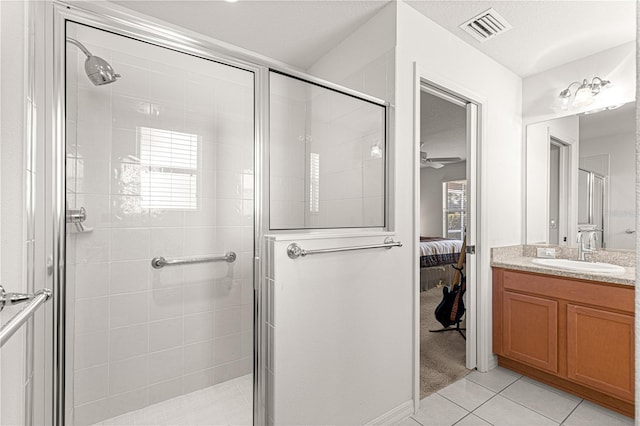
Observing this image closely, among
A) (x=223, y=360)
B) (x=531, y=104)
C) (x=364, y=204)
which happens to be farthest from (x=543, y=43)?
(x=223, y=360)

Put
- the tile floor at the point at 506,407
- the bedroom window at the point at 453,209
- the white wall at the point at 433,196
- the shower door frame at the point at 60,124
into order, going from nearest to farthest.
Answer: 1. the shower door frame at the point at 60,124
2. the tile floor at the point at 506,407
3. the bedroom window at the point at 453,209
4. the white wall at the point at 433,196

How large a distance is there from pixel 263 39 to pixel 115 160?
1.37 metres

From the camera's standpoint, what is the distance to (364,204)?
68.9 inches

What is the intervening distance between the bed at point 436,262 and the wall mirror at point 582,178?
2.07 meters

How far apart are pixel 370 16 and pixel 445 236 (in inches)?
222

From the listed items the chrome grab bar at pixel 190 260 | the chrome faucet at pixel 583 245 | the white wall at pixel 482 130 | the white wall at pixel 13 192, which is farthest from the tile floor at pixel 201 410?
the chrome faucet at pixel 583 245

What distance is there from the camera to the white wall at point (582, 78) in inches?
84.0

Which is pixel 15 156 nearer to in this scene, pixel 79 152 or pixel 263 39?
pixel 79 152

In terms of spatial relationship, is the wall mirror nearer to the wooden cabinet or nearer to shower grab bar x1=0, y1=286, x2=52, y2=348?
the wooden cabinet

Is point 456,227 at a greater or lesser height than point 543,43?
lesser

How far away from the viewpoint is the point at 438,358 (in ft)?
8.33

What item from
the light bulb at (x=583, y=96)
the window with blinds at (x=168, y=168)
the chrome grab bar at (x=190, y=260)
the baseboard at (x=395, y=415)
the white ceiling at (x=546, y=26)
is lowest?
the baseboard at (x=395, y=415)

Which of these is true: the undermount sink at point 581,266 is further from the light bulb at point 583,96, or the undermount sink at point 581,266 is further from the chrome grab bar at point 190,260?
the chrome grab bar at point 190,260

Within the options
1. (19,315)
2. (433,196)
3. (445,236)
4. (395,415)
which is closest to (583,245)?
(395,415)
